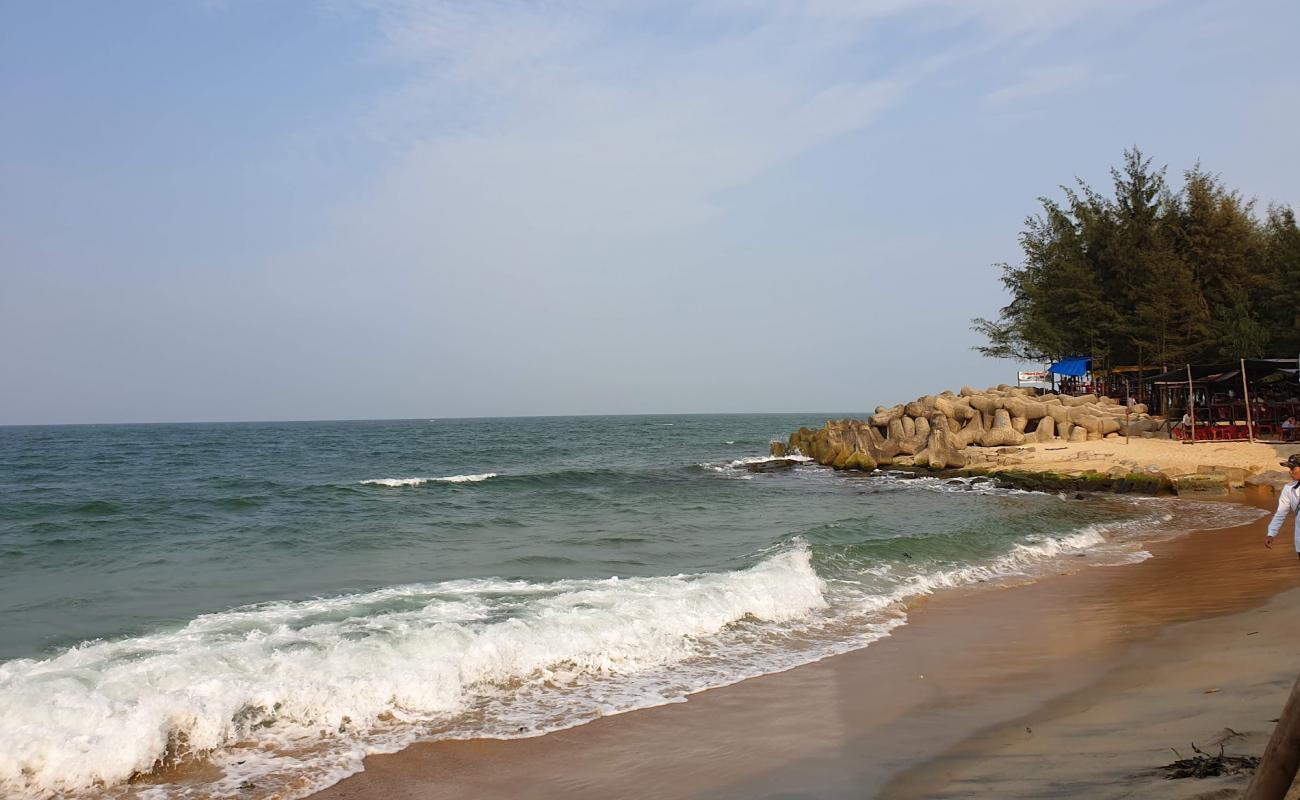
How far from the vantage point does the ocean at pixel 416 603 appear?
20.8 ft

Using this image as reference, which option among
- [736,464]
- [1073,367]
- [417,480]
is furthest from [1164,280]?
[417,480]

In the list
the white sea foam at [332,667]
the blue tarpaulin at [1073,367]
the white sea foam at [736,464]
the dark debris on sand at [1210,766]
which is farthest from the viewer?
the blue tarpaulin at [1073,367]

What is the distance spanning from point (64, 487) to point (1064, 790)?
104 feet

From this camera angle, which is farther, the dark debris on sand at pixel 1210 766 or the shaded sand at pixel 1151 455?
the shaded sand at pixel 1151 455

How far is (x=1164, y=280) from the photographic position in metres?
37.0

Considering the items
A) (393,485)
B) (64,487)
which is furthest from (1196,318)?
(64,487)

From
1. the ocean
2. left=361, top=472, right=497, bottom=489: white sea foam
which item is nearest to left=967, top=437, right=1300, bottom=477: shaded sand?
the ocean

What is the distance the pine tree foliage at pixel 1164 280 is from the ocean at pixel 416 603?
59.1ft

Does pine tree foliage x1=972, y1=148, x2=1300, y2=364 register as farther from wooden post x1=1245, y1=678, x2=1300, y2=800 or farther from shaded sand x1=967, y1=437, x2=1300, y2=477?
wooden post x1=1245, y1=678, x2=1300, y2=800

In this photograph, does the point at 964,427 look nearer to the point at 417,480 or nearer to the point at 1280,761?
the point at 417,480

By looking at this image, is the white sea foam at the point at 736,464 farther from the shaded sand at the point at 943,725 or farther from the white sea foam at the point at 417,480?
the shaded sand at the point at 943,725

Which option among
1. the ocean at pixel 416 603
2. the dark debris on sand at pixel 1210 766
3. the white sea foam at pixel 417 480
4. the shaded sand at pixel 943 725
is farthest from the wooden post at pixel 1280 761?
the white sea foam at pixel 417 480

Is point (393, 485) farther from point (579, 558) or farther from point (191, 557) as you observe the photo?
point (579, 558)

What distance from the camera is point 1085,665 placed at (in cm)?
765
